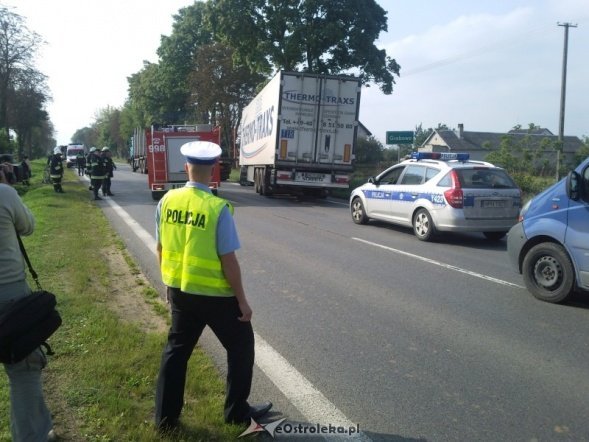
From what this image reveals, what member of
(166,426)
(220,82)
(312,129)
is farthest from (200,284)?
(220,82)

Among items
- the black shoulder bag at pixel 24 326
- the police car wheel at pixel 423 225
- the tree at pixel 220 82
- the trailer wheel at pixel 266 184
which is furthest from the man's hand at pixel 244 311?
the tree at pixel 220 82

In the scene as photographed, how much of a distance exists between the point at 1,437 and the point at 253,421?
143 centimetres

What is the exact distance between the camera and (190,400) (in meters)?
3.65

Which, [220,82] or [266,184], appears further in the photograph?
[220,82]

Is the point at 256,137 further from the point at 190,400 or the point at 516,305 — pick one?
the point at 190,400

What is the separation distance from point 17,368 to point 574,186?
558 centimetres

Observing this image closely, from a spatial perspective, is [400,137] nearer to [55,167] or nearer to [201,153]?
[55,167]

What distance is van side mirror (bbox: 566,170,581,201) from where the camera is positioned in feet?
19.4

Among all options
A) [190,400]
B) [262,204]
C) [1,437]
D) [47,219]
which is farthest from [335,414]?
[262,204]

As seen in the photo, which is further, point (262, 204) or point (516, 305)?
point (262, 204)

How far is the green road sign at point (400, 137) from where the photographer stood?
66.7 ft

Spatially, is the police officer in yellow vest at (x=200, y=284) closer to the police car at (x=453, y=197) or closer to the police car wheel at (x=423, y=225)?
the police car at (x=453, y=197)

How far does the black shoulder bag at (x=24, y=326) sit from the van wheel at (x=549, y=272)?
5307 millimetres

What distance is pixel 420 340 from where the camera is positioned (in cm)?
495
